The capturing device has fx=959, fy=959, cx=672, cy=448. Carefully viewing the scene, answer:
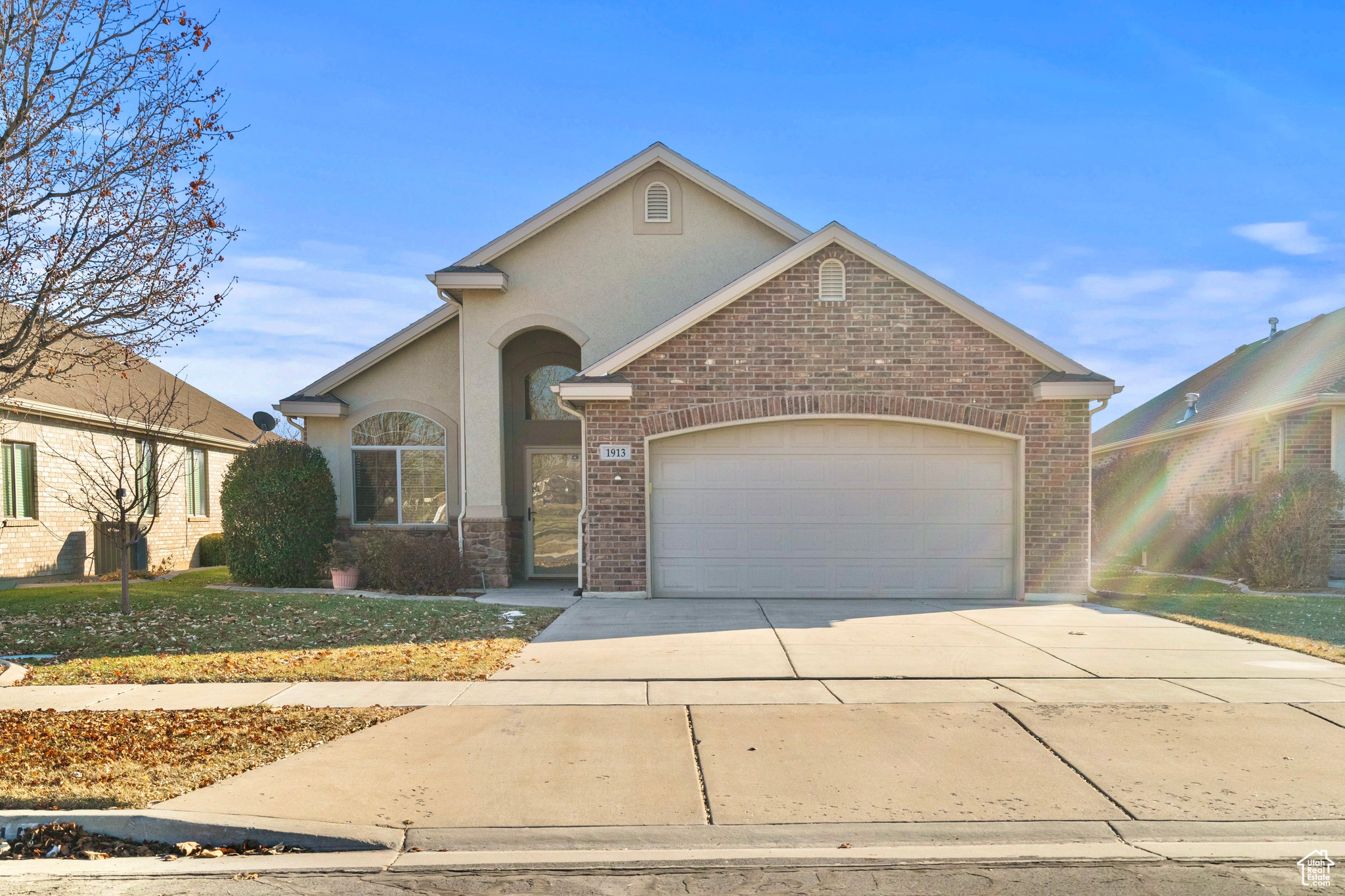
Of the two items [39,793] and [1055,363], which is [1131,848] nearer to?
Result: [39,793]

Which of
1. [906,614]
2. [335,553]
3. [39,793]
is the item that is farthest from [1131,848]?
[335,553]

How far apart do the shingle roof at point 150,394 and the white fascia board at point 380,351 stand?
285 centimetres

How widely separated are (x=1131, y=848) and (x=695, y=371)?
9.31 m

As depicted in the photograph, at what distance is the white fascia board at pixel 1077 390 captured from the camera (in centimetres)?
1305

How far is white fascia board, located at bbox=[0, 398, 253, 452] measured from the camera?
15.2m

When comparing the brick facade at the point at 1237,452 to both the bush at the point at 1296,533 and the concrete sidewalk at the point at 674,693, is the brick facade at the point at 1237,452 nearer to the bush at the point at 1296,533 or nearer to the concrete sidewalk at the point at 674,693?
the bush at the point at 1296,533

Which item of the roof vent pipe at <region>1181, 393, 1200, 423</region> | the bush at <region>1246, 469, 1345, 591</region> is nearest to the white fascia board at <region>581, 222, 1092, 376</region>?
the bush at <region>1246, 469, 1345, 591</region>

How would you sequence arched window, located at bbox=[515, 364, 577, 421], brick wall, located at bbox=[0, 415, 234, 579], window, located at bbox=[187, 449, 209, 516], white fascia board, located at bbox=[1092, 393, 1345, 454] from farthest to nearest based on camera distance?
1. window, located at bbox=[187, 449, 209, 516]
2. arched window, located at bbox=[515, 364, 577, 421]
3. white fascia board, located at bbox=[1092, 393, 1345, 454]
4. brick wall, located at bbox=[0, 415, 234, 579]

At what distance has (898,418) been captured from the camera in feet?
43.6

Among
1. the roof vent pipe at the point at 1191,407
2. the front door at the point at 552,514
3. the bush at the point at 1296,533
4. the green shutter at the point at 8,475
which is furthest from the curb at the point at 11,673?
the roof vent pipe at the point at 1191,407

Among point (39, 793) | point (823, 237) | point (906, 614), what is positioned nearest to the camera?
point (39, 793)

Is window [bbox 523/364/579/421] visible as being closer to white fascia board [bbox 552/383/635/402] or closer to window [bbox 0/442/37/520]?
white fascia board [bbox 552/383/635/402]

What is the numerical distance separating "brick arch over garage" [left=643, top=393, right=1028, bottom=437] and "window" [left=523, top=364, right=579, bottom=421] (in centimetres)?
437

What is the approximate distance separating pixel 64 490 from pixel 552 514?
27.4ft
